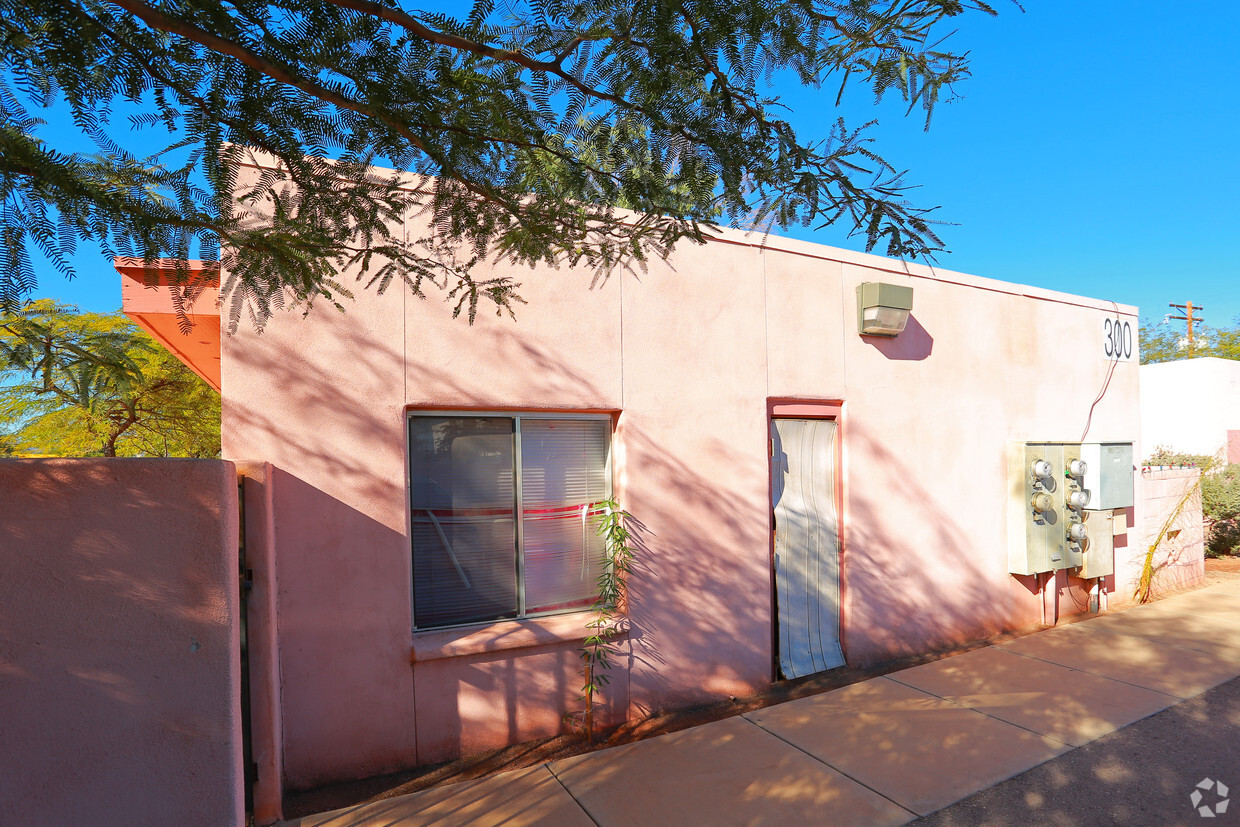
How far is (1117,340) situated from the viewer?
784cm

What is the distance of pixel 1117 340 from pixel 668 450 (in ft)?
21.5

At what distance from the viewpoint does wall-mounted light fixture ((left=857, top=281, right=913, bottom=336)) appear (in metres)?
5.70

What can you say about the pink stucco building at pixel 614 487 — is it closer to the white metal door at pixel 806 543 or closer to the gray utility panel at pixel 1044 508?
the white metal door at pixel 806 543

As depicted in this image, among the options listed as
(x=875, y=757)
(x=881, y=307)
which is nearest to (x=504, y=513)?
(x=875, y=757)

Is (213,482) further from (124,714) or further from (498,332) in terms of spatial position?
(498,332)

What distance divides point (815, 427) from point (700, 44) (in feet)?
13.1

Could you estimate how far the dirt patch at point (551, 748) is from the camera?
3.63 m

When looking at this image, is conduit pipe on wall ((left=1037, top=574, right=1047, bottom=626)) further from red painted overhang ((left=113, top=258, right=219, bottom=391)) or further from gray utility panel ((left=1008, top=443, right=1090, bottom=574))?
red painted overhang ((left=113, top=258, right=219, bottom=391))

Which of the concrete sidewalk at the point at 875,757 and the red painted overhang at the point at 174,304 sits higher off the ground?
the red painted overhang at the point at 174,304

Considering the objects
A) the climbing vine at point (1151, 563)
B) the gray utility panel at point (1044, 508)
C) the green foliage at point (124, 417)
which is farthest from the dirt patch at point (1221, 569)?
the green foliage at point (124, 417)

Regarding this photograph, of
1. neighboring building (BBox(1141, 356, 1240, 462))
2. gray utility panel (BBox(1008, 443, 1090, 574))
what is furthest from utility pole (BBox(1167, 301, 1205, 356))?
gray utility panel (BBox(1008, 443, 1090, 574))

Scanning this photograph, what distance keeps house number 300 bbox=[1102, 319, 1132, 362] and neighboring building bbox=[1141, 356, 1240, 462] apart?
659 centimetres

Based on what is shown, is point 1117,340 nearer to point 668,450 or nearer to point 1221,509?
point 1221,509

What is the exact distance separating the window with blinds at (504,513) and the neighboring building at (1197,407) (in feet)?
44.9
